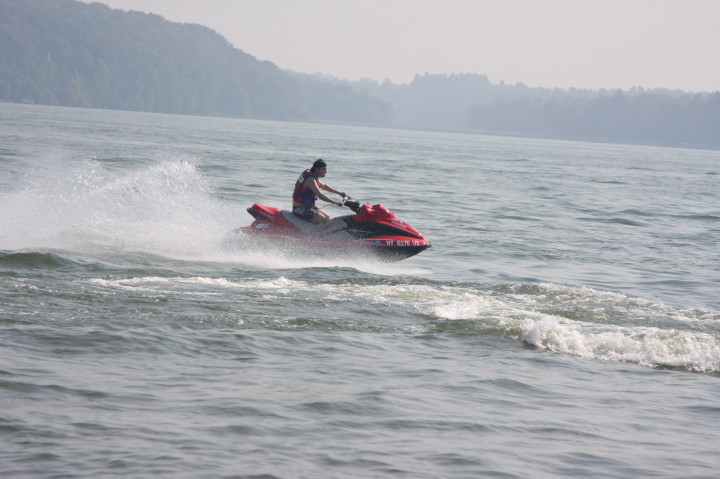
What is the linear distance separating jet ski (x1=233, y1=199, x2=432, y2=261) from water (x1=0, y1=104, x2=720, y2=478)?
238mm

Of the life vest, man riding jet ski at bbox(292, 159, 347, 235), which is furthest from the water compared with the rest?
the life vest

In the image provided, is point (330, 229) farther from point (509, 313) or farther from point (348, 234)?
point (509, 313)

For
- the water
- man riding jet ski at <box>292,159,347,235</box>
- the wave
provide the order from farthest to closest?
man riding jet ski at <box>292,159,347,235</box> < the wave < the water

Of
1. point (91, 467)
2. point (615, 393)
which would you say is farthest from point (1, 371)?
point (615, 393)

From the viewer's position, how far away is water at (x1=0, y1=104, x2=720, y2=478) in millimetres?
5879

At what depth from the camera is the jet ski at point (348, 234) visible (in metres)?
13.0

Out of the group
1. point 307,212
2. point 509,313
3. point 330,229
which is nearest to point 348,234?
point 330,229

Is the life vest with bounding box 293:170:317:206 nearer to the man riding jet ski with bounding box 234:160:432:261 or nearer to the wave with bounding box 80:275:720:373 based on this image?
the man riding jet ski with bounding box 234:160:432:261

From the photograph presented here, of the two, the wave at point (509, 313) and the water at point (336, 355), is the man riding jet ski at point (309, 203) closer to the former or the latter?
the water at point (336, 355)

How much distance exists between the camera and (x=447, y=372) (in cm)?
786

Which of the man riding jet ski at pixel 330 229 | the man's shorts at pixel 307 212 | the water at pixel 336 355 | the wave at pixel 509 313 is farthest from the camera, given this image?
the man's shorts at pixel 307 212

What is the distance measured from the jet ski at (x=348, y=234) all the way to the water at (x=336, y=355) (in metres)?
0.24

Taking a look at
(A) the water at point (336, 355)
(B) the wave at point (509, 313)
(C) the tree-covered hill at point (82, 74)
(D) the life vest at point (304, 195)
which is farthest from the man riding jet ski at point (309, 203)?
(C) the tree-covered hill at point (82, 74)

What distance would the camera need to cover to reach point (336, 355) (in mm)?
8148
